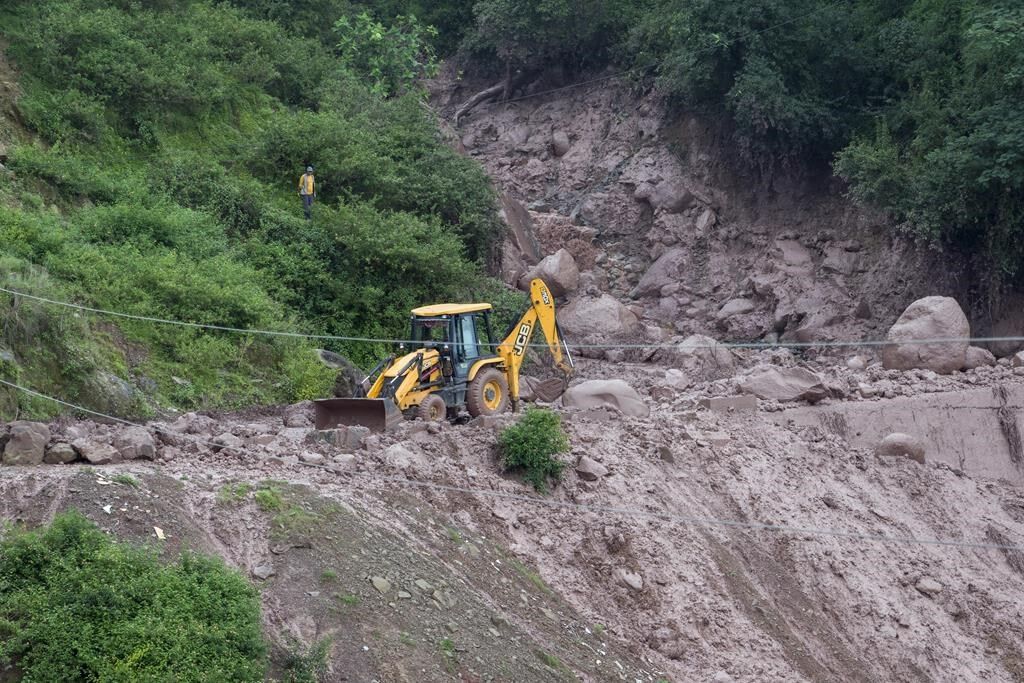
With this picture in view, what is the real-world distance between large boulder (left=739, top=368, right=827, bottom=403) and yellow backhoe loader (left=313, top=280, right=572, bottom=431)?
428cm

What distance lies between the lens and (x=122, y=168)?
972 inches

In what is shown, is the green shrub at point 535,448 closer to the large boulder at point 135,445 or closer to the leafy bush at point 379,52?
the large boulder at point 135,445

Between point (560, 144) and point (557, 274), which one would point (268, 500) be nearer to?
point (557, 274)

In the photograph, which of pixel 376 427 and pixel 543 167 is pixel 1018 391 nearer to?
pixel 376 427

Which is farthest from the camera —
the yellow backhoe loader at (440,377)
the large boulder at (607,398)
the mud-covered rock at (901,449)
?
the mud-covered rock at (901,449)

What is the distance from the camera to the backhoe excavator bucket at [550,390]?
73.7 feet

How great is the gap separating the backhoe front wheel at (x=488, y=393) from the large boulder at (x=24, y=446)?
257 inches

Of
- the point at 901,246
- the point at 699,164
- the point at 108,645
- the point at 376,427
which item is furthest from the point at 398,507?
the point at 699,164

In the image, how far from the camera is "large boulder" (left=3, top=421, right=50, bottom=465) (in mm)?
13555

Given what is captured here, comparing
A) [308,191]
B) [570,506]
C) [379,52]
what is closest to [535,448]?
[570,506]

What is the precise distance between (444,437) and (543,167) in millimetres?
19895

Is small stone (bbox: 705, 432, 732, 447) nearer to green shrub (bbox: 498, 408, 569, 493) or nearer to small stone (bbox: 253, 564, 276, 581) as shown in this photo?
green shrub (bbox: 498, 408, 569, 493)

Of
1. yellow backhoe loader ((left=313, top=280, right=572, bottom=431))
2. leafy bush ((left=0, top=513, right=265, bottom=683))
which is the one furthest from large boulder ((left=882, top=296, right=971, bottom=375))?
leafy bush ((left=0, top=513, right=265, bottom=683))

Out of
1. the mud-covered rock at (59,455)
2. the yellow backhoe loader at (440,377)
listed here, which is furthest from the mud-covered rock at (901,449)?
the mud-covered rock at (59,455)
